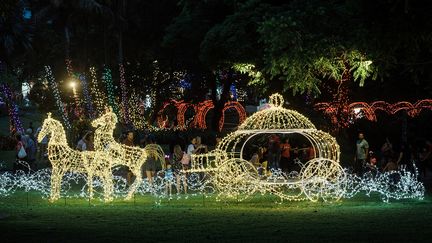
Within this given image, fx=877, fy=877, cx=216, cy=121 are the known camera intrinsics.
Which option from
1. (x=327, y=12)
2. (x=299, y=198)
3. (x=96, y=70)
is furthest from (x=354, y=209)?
(x=96, y=70)

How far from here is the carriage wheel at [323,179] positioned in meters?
19.8

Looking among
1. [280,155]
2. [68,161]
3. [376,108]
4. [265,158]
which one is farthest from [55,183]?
[376,108]

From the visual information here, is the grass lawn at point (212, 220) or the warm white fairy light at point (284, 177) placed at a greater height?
the warm white fairy light at point (284, 177)

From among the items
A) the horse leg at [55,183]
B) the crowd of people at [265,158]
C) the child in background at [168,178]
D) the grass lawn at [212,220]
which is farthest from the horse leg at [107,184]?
the crowd of people at [265,158]

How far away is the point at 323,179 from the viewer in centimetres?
1975

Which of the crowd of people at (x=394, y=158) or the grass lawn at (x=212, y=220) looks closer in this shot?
the grass lawn at (x=212, y=220)

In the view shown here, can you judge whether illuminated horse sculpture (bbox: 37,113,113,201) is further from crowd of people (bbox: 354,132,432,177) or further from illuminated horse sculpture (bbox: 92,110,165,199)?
crowd of people (bbox: 354,132,432,177)

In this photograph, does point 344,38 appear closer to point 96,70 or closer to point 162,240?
point 162,240

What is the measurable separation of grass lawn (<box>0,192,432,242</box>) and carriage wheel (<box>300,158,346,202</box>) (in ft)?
1.25

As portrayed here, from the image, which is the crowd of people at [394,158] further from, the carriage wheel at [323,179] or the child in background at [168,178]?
the child in background at [168,178]

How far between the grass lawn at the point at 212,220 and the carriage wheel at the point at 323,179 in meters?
0.38

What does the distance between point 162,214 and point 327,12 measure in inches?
386

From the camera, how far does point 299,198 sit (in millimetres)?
21266

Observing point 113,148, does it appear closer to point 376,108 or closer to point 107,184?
point 107,184
